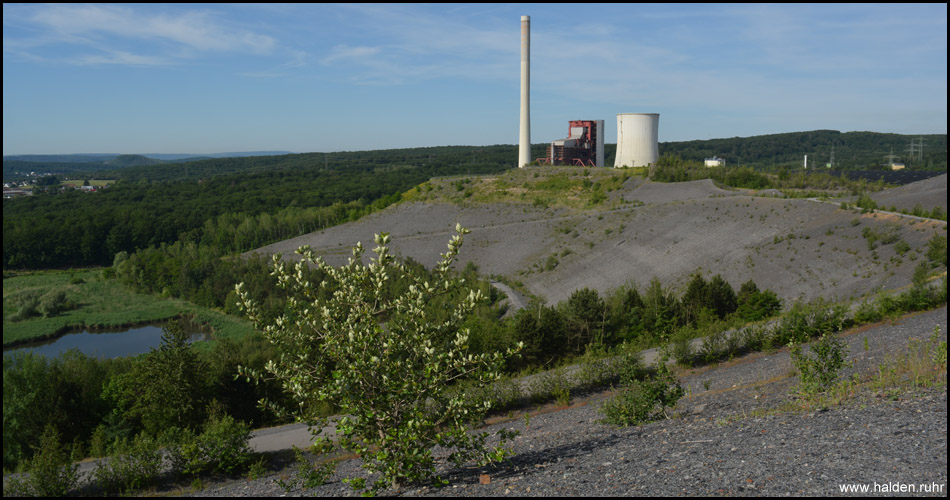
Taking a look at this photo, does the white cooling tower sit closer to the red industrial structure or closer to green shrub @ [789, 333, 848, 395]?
the red industrial structure

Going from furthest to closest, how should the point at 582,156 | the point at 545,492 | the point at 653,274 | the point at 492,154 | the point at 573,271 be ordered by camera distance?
the point at 492,154 < the point at 582,156 < the point at 573,271 < the point at 653,274 < the point at 545,492

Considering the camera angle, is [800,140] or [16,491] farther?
[800,140]

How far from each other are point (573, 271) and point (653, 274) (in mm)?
5443

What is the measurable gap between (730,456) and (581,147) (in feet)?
186

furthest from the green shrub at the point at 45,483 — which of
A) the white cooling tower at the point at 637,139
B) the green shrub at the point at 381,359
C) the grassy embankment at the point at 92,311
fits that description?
the white cooling tower at the point at 637,139

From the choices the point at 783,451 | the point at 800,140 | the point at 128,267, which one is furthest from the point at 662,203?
the point at 800,140

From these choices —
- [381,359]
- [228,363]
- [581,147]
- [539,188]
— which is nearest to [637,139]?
[581,147]

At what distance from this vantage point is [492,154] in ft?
459

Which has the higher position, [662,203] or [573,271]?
[662,203]

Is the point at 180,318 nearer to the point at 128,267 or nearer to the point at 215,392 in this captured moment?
the point at 128,267

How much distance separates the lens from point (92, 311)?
4803 cm

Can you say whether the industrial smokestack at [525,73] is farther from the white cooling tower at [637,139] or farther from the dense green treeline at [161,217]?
the dense green treeline at [161,217]

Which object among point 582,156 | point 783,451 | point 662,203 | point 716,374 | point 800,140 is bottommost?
point 716,374

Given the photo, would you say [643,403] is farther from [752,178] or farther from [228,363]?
[752,178]
